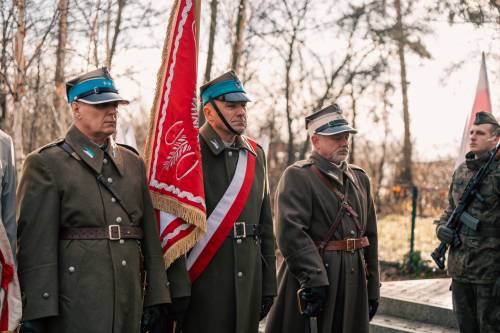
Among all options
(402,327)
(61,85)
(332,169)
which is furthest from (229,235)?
(61,85)

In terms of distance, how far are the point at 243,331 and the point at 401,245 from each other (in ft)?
31.0

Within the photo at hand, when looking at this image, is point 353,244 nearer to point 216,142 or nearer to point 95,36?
point 216,142

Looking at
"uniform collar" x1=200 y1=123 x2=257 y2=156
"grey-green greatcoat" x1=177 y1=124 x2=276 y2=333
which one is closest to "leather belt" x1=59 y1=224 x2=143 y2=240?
"grey-green greatcoat" x1=177 y1=124 x2=276 y2=333

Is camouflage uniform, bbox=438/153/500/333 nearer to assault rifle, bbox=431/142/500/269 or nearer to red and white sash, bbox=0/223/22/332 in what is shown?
assault rifle, bbox=431/142/500/269

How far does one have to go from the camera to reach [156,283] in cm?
372

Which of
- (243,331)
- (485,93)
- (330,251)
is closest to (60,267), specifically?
(243,331)

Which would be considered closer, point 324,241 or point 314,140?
point 324,241

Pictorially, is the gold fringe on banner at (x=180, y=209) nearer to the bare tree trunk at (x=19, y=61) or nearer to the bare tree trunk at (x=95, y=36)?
the bare tree trunk at (x=19, y=61)

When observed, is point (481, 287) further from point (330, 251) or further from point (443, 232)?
point (330, 251)

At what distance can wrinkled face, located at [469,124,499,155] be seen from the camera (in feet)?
17.7

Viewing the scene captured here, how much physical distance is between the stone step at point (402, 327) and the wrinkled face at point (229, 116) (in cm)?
339

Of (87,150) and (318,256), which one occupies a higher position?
(87,150)

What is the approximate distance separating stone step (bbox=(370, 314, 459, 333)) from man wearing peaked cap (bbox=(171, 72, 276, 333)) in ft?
8.97

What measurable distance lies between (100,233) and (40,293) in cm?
43
